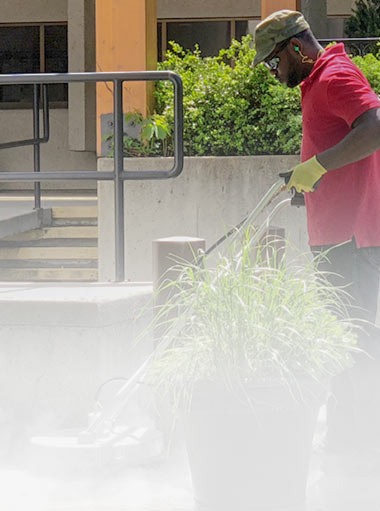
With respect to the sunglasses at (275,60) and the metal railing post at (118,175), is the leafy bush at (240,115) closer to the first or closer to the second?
the metal railing post at (118,175)

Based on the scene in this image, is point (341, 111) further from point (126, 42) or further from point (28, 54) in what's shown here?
point (28, 54)

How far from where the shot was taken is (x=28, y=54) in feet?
49.9

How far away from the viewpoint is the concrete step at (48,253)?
8078 mm

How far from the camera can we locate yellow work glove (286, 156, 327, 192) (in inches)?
140

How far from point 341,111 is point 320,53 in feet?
1.17

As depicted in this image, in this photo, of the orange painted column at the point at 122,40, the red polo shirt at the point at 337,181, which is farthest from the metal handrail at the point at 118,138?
the orange painted column at the point at 122,40

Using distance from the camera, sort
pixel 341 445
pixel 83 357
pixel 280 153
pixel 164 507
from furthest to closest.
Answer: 1. pixel 280 153
2. pixel 83 357
3. pixel 341 445
4. pixel 164 507

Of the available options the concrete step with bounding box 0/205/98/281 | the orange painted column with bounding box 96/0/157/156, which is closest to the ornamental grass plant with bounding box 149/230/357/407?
the orange painted column with bounding box 96/0/157/156

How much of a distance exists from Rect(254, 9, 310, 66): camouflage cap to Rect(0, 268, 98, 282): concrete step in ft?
15.3

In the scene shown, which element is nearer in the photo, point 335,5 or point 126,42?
point 126,42

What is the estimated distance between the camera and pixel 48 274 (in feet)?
26.6

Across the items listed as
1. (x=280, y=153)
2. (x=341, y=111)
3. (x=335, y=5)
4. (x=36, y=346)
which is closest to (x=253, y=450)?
(x=341, y=111)

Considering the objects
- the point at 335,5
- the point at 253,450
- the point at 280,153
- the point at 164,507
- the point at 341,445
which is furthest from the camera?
the point at 335,5

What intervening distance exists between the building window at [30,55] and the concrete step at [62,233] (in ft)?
21.8
